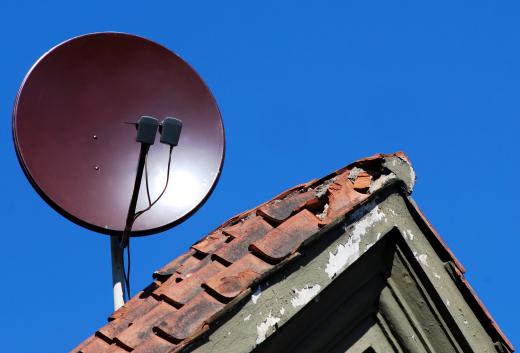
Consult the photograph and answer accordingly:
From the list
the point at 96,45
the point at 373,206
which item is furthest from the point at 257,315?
the point at 96,45

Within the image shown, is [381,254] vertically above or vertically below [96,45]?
below

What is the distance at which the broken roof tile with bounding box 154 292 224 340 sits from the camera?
4098mm

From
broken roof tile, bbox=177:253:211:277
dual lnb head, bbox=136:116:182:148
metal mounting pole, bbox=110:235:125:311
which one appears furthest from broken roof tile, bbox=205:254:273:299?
metal mounting pole, bbox=110:235:125:311

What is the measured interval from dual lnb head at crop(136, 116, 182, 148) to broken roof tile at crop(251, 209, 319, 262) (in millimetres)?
1992

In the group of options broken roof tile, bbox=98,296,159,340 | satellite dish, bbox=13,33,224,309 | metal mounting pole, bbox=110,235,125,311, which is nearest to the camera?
broken roof tile, bbox=98,296,159,340

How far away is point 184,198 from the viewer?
7496 mm

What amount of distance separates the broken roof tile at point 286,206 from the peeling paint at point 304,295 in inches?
19.1

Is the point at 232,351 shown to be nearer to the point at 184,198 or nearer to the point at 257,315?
the point at 257,315

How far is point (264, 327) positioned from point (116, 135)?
374 cm

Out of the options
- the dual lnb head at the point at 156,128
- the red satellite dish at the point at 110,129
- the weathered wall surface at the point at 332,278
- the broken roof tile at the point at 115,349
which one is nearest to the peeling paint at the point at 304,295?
the weathered wall surface at the point at 332,278

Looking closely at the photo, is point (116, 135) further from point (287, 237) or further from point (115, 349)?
point (287, 237)

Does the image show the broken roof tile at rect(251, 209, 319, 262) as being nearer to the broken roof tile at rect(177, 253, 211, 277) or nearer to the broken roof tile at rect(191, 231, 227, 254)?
the broken roof tile at rect(177, 253, 211, 277)

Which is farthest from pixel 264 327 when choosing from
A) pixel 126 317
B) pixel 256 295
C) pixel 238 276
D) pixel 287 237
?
pixel 126 317

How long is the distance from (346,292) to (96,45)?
3648 millimetres
